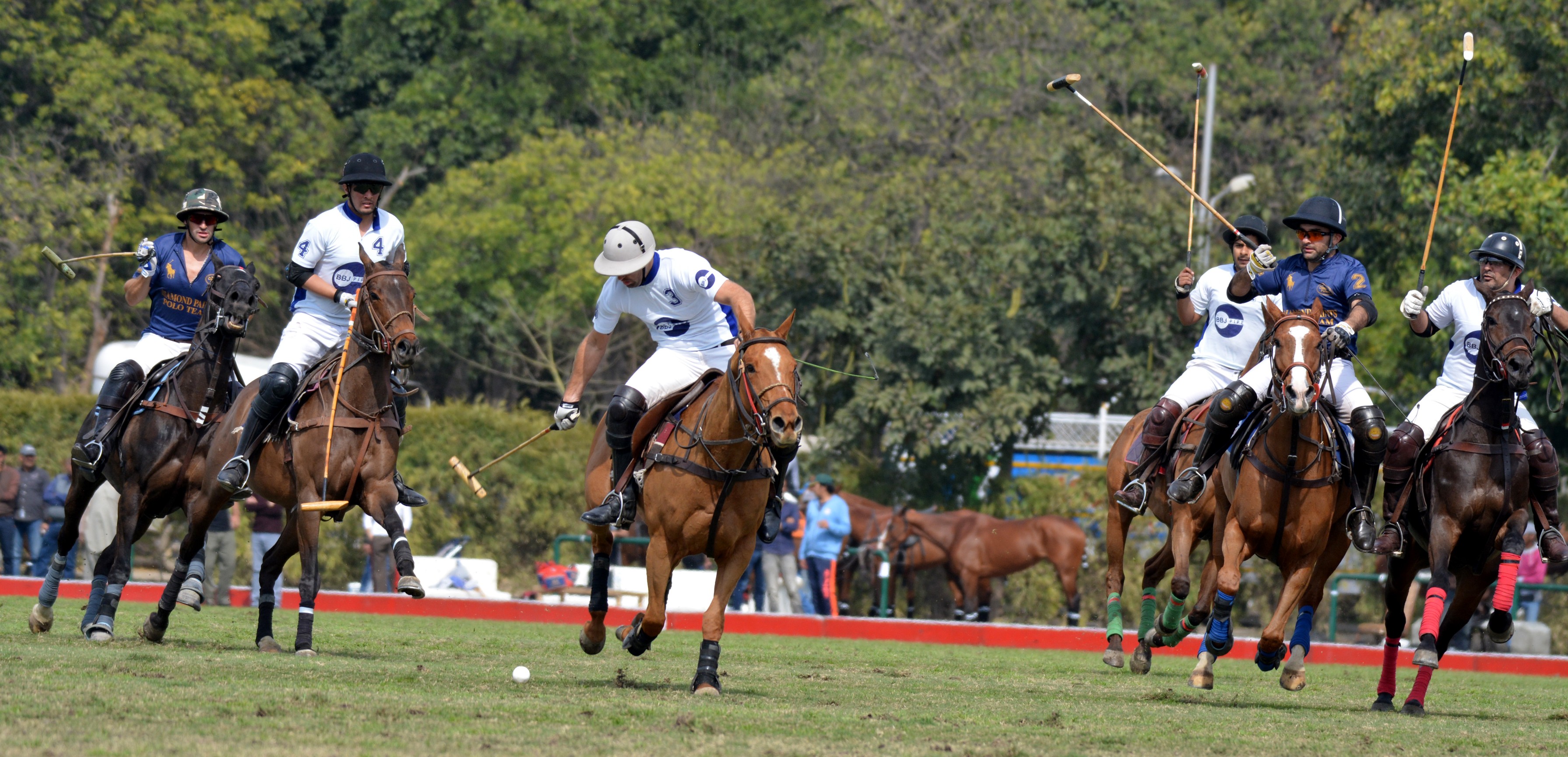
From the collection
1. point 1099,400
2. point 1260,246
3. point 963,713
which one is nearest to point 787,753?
point 963,713

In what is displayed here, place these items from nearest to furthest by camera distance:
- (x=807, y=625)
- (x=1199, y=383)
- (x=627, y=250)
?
1. (x=627, y=250)
2. (x=1199, y=383)
3. (x=807, y=625)

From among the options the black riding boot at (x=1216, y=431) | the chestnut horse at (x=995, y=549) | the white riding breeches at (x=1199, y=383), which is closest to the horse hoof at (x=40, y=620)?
the black riding boot at (x=1216, y=431)

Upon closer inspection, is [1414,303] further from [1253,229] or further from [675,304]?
[675,304]

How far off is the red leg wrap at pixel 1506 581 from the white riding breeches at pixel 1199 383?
8.42ft

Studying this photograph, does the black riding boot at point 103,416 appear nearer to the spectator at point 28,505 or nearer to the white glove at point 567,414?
the white glove at point 567,414

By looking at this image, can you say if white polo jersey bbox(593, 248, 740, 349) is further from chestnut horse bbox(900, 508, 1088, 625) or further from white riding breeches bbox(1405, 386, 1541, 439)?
chestnut horse bbox(900, 508, 1088, 625)

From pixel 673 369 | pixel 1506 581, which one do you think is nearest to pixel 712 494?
pixel 673 369

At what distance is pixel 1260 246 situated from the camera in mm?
10797

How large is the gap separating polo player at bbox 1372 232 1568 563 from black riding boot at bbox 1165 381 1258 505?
935mm

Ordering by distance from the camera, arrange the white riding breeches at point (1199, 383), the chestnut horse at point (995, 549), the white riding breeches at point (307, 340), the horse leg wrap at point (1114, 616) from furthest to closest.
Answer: the chestnut horse at point (995, 549) < the horse leg wrap at point (1114, 616) < the white riding breeches at point (1199, 383) < the white riding breeches at point (307, 340)

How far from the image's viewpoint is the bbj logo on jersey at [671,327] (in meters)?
10.3

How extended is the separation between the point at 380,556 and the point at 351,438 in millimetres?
10069

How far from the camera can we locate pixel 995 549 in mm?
22359

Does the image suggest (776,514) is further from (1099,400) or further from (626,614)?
(1099,400)
